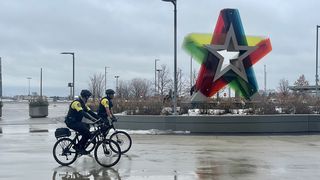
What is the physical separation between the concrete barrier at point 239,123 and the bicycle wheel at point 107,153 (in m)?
8.86

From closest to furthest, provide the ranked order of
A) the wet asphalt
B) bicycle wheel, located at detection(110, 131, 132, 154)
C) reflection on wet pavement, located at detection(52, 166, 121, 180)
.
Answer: reflection on wet pavement, located at detection(52, 166, 121, 180) < the wet asphalt < bicycle wheel, located at detection(110, 131, 132, 154)

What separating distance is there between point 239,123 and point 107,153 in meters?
9.67

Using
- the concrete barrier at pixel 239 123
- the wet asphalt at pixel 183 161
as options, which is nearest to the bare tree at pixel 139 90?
the concrete barrier at pixel 239 123

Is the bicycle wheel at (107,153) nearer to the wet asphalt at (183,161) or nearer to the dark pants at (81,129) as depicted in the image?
the wet asphalt at (183,161)

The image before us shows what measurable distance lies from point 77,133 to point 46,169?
1.34 m

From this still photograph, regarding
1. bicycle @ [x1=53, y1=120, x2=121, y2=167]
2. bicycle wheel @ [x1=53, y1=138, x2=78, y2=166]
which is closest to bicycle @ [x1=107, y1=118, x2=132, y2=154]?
bicycle @ [x1=53, y1=120, x2=121, y2=167]

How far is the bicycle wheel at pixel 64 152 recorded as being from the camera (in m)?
10.9

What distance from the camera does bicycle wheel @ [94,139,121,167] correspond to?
10868mm

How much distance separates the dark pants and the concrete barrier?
907cm

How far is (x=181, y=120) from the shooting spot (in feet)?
65.0

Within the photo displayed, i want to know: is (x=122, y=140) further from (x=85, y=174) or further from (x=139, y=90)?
(x=139, y=90)

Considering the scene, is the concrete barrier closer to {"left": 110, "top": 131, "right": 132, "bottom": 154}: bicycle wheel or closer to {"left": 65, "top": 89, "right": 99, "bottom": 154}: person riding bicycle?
{"left": 110, "top": 131, "right": 132, "bottom": 154}: bicycle wheel

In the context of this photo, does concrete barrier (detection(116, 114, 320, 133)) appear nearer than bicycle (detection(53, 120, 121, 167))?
No

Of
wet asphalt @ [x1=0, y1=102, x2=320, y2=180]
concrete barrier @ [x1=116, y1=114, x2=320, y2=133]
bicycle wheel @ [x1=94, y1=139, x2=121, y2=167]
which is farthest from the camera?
concrete barrier @ [x1=116, y1=114, x2=320, y2=133]
